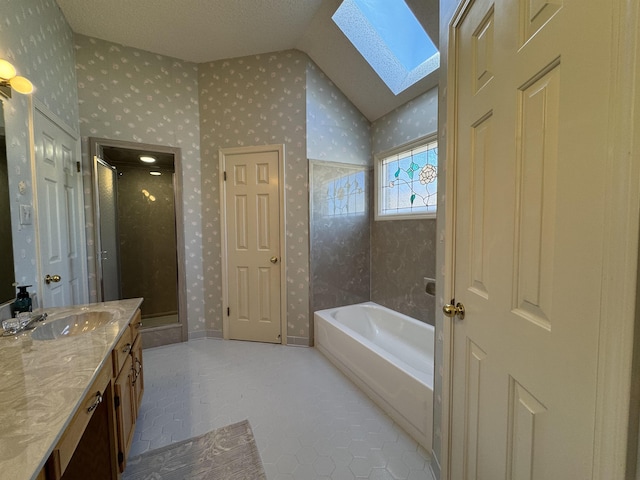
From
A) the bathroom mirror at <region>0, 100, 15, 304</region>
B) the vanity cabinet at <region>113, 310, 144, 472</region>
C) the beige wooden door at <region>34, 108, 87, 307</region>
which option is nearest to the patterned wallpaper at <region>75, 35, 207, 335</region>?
the beige wooden door at <region>34, 108, 87, 307</region>

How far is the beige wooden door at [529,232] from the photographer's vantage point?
0.49 metres

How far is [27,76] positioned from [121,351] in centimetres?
168

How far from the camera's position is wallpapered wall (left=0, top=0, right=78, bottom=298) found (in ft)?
4.63

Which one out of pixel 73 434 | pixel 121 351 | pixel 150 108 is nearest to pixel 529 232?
pixel 73 434

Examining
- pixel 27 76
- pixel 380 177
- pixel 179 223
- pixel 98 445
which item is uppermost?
pixel 27 76

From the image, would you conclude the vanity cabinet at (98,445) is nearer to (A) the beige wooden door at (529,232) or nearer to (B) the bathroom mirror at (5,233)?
(B) the bathroom mirror at (5,233)

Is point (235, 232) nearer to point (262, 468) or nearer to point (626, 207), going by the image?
point (262, 468)

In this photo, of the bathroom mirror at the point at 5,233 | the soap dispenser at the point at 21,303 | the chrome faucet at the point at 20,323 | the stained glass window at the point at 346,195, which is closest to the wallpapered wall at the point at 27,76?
the bathroom mirror at the point at 5,233

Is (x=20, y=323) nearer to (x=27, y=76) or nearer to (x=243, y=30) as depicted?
(x=27, y=76)

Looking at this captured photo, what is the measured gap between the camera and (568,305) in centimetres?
53

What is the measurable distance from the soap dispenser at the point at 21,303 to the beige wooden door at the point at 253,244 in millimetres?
1643

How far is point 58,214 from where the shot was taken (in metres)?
1.94

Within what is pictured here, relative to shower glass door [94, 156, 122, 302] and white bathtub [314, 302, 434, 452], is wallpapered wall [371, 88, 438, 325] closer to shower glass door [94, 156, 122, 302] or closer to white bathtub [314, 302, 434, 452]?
white bathtub [314, 302, 434, 452]

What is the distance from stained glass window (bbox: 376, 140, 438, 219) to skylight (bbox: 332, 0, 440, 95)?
590mm
